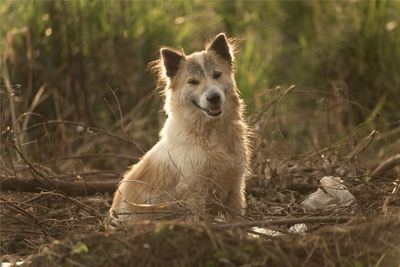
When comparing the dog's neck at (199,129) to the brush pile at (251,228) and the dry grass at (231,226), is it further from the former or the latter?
the brush pile at (251,228)

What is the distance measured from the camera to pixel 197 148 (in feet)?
23.6

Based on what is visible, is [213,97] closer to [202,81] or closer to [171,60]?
[202,81]

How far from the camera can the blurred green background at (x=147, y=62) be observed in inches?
457

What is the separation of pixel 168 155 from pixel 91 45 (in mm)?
5288

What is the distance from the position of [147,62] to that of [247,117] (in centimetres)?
352

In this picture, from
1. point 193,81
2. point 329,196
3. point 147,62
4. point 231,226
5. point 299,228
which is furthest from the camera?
point 147,62

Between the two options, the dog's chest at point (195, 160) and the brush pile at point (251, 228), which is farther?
the dog's chest at point (195, 160)

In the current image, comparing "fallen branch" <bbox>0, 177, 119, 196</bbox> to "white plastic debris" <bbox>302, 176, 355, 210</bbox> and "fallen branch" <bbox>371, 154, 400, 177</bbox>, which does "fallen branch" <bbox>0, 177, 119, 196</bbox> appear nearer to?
"white plastic debris" <bbox>302, 176, 355, 210</bbox>

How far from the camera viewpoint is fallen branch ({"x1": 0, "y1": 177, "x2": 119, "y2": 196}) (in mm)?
7852

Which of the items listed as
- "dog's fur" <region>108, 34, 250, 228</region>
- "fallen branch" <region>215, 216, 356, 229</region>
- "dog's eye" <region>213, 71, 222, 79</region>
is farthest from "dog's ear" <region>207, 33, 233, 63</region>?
"fallen branch" <region>215, 216, 356, 229</region>

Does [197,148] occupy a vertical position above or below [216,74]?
below

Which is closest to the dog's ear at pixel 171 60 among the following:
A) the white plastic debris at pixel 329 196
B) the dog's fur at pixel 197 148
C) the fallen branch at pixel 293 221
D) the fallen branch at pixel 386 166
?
the dog's fur at pixel 197 148

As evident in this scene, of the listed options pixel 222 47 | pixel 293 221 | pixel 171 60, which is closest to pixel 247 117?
pixel 222 47

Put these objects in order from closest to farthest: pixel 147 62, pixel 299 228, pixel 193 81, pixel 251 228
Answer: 1. pixel 251 228
2. pixel 299 228
3. pixel 193 81
4. pixel 147 62
